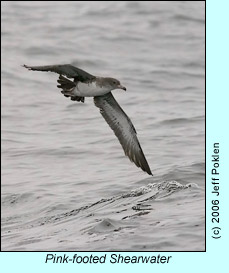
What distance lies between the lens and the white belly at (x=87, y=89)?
937 cm

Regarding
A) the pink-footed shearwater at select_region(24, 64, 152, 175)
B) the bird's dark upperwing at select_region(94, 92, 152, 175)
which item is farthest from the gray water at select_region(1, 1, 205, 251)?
the pink-footed shearwater at select_region(24, 64, 152, 175)

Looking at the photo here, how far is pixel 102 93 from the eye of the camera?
9648mm

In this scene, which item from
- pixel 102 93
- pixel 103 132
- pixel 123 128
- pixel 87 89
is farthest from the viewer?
pixel 103 132

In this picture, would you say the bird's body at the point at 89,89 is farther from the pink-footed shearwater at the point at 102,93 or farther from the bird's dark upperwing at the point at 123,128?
the bird's dark upperwing at the point at 123,128

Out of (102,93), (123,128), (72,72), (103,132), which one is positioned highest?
(72,72)

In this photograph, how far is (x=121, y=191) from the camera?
426 inches

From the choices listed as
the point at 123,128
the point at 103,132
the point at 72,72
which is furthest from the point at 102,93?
the point at 103,132

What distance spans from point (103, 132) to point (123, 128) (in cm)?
391

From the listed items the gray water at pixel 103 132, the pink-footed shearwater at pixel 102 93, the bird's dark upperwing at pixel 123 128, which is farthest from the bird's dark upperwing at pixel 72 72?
the gray water at pixel 103 132

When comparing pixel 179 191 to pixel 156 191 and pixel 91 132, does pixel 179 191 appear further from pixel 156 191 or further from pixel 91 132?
pixel 91 132

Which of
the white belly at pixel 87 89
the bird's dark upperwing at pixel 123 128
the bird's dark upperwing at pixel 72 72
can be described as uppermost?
the bird's dark upperwing at pixel 72 72

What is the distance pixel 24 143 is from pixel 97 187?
3.16 metres

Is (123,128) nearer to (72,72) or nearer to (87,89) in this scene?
(87,89)

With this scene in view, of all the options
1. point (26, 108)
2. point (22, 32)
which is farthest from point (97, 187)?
point (22, 32)
